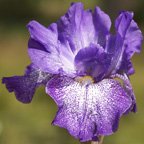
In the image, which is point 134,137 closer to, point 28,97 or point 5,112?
point 5,112

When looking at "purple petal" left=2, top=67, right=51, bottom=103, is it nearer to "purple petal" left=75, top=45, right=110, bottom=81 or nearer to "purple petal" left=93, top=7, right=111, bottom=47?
"purple petal" left=75, top=45, right=110, bottom=81

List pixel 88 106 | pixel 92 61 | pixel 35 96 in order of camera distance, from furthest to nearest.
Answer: pixel 35 96 < pixel 92 61 < pixel 88 106

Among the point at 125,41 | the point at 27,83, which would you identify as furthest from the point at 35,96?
the point at 125,41

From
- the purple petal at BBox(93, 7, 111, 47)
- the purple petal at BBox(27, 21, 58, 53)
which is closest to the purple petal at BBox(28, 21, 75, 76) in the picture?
the purple petal at BBox(27, 21, 58, 53)

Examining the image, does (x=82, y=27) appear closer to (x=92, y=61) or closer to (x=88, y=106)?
(x=92, y=61)

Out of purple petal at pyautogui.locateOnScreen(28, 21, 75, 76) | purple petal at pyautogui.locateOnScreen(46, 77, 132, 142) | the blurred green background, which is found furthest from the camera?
the blurred green background

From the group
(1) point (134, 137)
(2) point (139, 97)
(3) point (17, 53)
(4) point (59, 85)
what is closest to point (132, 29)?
(4) point (59, 85)
